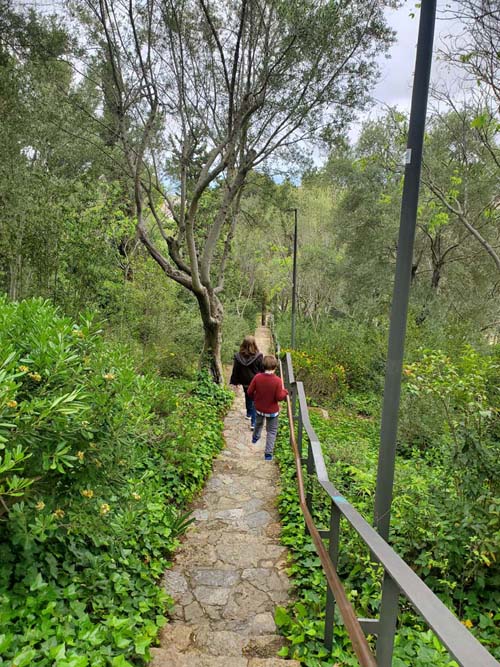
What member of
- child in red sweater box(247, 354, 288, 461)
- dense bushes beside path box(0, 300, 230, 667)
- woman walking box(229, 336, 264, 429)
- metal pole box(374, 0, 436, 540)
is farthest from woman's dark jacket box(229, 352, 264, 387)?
metal pole box(374, 0, 436, 540)

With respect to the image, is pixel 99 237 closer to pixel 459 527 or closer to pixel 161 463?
pixel 161 463

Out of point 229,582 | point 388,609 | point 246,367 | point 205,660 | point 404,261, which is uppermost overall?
point 404,261

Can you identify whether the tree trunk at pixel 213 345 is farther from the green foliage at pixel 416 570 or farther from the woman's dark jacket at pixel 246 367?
the green foliage at pixel 416 570

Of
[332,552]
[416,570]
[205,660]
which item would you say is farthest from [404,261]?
[205,660]

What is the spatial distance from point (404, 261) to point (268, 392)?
11.2ft

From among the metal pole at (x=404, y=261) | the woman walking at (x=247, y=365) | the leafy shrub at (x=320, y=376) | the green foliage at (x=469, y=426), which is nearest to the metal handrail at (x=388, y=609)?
the metal pole at (x=404, y=261)

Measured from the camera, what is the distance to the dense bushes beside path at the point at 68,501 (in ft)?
6.61

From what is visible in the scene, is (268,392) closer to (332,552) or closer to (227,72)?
(332,552)

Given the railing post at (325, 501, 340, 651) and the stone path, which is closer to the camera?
the railing post at (325, 501, 340, 651)

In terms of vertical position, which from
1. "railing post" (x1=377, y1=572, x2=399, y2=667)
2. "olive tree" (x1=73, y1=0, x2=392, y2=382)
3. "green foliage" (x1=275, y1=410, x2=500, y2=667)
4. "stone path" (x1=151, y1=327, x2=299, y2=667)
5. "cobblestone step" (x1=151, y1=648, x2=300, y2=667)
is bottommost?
"stone path" (x1=151, y1=327, x2=299, y2=667)

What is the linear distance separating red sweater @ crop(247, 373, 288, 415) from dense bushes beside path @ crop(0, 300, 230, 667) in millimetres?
2909

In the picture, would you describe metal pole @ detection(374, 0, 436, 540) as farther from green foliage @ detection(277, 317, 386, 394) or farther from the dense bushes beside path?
green foliage @ detection(277, 317, 386, 394)

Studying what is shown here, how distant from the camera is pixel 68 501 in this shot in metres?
2.45

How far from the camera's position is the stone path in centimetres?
262
